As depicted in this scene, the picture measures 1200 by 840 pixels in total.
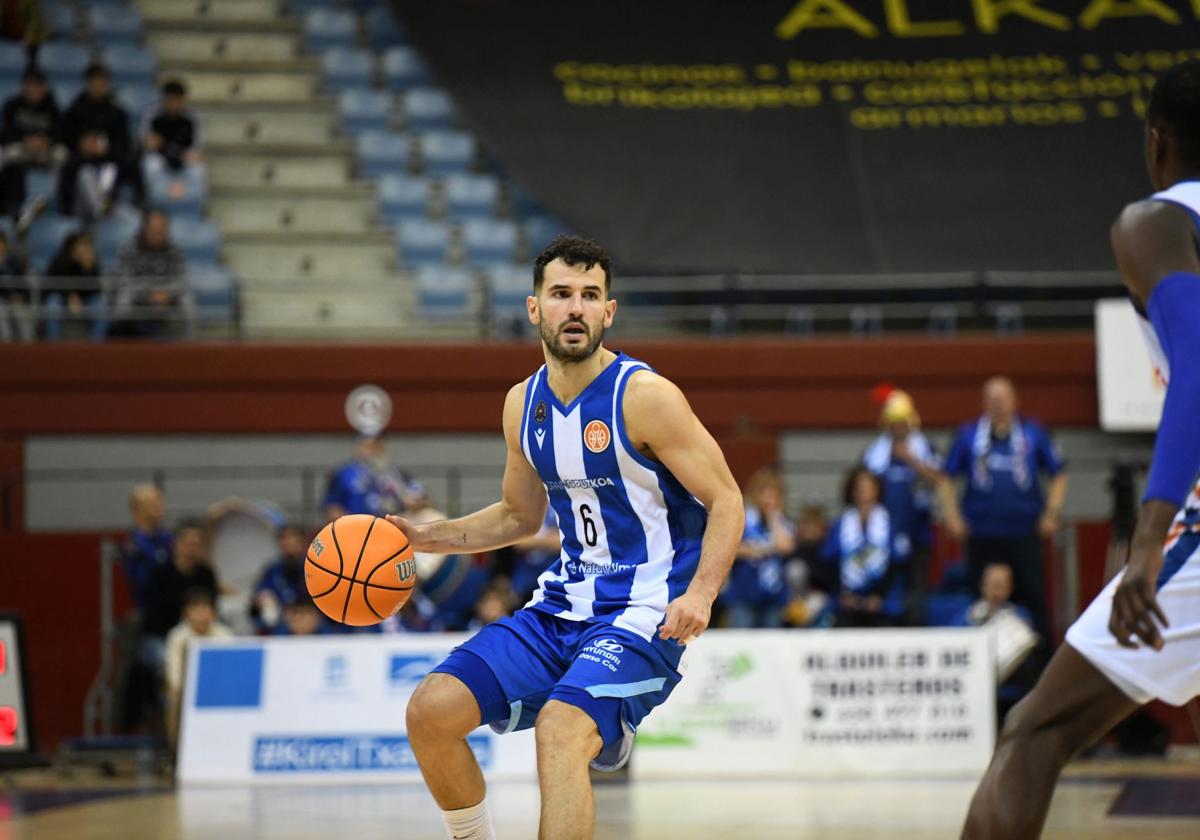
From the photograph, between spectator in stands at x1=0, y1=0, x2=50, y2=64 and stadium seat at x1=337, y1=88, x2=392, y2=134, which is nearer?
spectator in stands at x1=0, y1=0, x2=50, y2=64

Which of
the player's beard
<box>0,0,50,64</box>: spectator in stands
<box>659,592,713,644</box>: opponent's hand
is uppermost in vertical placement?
<box>0,0,50,64</box>: spectator in stands

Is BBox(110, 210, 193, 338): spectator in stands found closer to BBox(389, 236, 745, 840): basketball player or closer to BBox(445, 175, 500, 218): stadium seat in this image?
BBox(445, 175, 500, 218): stadium seat

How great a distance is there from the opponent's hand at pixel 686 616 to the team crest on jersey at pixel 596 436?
21.8 inches

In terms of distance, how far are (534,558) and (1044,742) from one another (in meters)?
8.57

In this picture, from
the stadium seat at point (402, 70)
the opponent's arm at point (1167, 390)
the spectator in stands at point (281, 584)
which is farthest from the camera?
the stadium seat at point (402, 70)

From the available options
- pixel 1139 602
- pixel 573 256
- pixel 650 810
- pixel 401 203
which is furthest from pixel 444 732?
pixel 401 203

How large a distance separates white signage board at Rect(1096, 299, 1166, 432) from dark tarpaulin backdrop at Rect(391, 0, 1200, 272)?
1672 mm

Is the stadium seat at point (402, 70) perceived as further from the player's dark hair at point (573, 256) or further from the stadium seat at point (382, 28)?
the player's dark hair at point (573, 256)

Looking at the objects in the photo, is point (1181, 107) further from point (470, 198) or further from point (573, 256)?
point (470, 198)

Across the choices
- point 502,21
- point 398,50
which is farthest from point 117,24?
point 502,21

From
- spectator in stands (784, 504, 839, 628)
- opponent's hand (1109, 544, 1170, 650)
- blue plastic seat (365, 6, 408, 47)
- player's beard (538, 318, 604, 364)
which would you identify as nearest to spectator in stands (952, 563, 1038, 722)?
spectator in stands (784, 504, 839, 628)

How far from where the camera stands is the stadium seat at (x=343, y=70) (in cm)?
1836

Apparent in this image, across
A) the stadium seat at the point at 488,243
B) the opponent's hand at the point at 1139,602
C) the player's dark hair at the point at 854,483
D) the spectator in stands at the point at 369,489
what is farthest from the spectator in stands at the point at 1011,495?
the opponent's hand at the point at 1139,602

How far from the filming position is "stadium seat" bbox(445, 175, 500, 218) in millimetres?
17047
